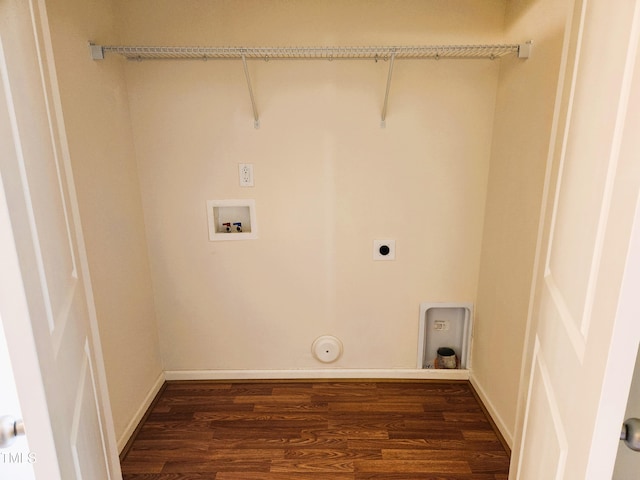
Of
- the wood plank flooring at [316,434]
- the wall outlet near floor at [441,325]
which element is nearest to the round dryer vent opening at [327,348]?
the wood plank flooring at [316,434]

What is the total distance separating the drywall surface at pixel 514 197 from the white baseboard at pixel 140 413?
1.96 m

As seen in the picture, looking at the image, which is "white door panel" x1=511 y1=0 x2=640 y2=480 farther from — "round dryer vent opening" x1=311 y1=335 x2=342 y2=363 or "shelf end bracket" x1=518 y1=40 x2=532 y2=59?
"round dryer vent opening" x1=311 y1=335 x2=342 y2=363

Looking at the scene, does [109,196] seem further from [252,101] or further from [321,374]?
[321,374]

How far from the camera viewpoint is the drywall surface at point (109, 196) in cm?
153

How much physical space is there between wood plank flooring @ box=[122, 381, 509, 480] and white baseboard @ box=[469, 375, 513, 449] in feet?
0.16

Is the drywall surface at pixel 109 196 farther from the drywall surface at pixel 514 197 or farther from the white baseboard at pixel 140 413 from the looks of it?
the drywall surface at pixel 514 197

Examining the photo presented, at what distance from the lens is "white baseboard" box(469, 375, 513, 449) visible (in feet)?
6.04

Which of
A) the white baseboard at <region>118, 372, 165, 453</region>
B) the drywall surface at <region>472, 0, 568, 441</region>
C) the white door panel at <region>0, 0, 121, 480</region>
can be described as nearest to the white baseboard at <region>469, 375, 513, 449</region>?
the drywall surface at <region>472, 0, 568, 441</region>

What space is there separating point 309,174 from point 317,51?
64 cm

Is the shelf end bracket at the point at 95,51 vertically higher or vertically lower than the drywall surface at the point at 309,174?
higher

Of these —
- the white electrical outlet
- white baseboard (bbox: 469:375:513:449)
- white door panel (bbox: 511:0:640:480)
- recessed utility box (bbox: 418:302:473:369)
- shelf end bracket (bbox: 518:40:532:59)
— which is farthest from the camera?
recessed utility box (bbox: 418:302:473:369)

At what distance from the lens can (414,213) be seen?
2.15 metres

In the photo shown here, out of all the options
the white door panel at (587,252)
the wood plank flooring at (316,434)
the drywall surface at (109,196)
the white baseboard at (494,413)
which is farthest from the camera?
the white baseboard at (494,413)

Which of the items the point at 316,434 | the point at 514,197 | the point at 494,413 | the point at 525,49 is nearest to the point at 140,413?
the point at 316,434
